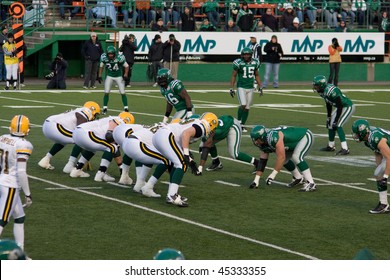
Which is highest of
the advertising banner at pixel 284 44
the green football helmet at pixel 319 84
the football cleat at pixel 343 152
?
the green football helmet at pixel 319 84

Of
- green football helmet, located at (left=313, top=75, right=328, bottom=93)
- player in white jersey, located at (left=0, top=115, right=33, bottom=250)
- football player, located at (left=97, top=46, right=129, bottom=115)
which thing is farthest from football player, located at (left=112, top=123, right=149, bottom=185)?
football player, located at (left=97, top=46, right=129, bottom=115)

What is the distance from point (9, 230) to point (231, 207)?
129 inches

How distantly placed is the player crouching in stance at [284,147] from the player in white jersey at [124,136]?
178 cm

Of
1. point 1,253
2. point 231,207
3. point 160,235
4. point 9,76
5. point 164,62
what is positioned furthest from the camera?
point 164,62

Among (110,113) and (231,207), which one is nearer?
(231,207)

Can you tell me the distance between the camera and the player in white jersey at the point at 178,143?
14.3 meters

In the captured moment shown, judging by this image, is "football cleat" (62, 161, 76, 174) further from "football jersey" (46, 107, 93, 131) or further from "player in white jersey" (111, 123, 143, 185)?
"player in white jersey" (111, 123, 143, 185)

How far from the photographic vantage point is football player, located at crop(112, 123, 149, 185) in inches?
618

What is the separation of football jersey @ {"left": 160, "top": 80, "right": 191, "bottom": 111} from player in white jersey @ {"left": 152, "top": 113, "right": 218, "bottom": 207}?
4800 millimetres

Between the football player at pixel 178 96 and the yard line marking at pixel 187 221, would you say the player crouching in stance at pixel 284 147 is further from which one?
the football player at pixel 178 96

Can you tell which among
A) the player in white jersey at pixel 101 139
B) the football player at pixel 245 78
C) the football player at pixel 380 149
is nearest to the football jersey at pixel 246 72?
the football player at pixel 245 78
